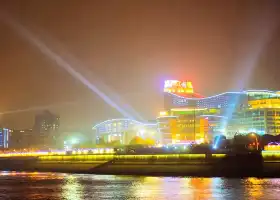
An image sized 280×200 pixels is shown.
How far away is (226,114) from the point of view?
A: 160 m

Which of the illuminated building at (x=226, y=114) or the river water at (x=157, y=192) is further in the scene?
the illuminated building at (x=226, y=114)

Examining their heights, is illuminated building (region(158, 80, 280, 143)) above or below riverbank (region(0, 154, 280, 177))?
above

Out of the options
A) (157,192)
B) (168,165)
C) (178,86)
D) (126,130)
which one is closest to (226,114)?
(178,86)

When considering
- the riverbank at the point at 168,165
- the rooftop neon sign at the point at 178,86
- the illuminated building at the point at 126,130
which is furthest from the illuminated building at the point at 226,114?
the riverbank at the point at 168,165

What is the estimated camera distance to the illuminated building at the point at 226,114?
14438 cm

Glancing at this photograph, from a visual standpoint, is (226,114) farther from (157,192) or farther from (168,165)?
(157,192)

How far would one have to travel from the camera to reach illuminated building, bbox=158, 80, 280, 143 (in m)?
144

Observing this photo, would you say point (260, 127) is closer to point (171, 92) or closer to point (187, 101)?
point (187, 101)

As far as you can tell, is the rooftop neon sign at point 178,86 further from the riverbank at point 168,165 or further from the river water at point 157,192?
the river water at point 157,192

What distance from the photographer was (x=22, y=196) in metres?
40.9

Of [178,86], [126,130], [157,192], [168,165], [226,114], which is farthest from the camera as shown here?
[178,86]

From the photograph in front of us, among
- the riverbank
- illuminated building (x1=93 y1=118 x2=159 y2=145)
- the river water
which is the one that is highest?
illuminated building (x1=93 y1=118 x2=159 y2=145)

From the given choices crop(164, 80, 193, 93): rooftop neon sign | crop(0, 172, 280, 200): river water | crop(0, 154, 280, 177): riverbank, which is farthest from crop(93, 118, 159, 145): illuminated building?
crop(0, 172, 280, 200): river water

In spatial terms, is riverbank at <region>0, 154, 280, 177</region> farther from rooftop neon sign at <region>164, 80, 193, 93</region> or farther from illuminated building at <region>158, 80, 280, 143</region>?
rooftop neon sign at <region>164, 80, 193, 93</region>
